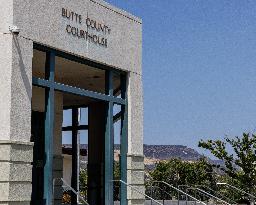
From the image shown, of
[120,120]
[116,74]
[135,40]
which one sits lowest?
[120,120]

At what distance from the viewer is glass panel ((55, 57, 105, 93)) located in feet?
58.2

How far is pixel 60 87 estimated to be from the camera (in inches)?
627

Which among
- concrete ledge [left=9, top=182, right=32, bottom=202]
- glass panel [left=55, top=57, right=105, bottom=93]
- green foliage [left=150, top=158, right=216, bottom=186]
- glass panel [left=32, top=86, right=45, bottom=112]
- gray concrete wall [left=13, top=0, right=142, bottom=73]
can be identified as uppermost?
gray concrete wall [left=13, top=0, right=142, bottom=73]

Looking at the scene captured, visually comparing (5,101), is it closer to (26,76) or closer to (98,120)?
(26,76)

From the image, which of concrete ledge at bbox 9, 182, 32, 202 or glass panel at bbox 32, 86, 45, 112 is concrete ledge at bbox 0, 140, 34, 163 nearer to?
concrete ledge at bbox 9, 182, 32, 202

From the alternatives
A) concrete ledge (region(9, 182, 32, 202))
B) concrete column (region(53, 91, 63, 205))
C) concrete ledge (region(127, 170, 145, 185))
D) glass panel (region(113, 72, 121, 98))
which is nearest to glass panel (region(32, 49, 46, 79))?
concrete column (region(53, 91, 63, 205))

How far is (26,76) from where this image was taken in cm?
1443

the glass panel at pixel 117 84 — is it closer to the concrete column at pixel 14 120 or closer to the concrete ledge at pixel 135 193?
the concrete ledge at pixel 135 193

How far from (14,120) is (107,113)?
4457mm

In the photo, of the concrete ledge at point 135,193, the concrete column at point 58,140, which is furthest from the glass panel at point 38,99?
the concrete ledge at point 135,193

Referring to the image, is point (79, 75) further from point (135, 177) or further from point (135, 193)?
point (135, 193)

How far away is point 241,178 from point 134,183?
49.0 ft

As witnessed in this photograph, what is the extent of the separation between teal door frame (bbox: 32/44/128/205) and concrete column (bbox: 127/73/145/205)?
0.13 metres

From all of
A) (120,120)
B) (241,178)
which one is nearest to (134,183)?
(120,120)
